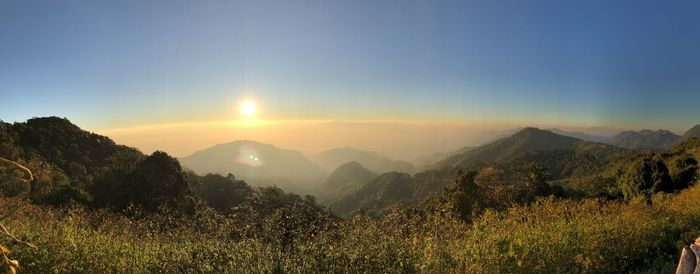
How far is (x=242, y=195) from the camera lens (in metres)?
72.1

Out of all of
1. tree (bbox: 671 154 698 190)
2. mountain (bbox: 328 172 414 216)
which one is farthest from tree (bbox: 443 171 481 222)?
mountain (bbox: 328 172 414 216)

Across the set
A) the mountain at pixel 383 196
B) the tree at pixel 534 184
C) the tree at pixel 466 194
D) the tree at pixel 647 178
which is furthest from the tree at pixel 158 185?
the mountain at pixel 383 196

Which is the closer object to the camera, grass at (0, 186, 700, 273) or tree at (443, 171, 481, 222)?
grass at (0, 186, 700, 273)

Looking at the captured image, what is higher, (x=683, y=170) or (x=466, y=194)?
(x=683, y=170)

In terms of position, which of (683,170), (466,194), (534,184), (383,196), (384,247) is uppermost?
(384,247)

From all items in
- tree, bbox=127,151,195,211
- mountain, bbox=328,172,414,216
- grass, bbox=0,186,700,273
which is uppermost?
grass, bbox=0,186,700,273

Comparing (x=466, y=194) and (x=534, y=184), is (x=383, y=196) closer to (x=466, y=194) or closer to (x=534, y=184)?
(x=466, y=194)

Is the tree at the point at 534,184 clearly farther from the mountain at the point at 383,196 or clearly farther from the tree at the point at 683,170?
the mountain at the point at 383,196

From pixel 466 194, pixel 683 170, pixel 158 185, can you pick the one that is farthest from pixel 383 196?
pixel 466 194

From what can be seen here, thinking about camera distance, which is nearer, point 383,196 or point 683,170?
point 683,170

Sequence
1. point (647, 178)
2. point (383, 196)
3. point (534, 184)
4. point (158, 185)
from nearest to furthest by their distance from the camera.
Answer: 1. point (534, 184)
2. point (647, 178)
3. point (158, 185)
4. point (383, 196)

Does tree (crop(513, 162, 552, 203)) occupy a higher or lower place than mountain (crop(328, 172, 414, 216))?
higher

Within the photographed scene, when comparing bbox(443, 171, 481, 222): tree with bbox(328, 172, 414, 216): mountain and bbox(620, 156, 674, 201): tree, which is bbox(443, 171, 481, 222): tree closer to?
bbox(620, 156, 674, 201): tree

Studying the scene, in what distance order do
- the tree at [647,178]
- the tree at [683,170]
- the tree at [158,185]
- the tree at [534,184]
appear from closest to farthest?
1. the tree at [534,184]
2. the tree at [683,170]
3. the tree at [647,178]
4. the tree at [158,185]
